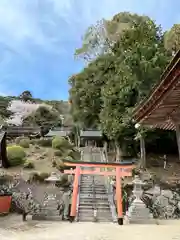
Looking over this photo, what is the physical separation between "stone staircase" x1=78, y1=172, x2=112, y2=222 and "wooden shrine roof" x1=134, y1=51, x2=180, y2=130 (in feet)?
28.2

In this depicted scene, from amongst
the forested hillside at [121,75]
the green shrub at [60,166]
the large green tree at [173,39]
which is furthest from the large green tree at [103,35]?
the green shrub at [60,166]

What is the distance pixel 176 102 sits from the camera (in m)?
5.43

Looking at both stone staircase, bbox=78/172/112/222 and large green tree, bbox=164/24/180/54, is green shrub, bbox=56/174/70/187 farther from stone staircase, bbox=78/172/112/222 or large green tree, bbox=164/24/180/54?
large green tree, bbox=164/24/180/54

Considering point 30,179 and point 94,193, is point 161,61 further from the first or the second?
point 30,179

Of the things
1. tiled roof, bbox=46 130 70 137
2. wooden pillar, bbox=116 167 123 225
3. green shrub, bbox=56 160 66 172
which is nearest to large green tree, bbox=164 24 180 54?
wooden pillar, bbox=116 167 123 225

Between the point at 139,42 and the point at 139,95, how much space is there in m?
5.51

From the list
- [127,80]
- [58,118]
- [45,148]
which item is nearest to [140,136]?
[127,80]

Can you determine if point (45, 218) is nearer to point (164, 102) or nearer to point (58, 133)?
point (164, 102)

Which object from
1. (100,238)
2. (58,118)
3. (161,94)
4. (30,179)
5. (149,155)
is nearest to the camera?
(161,94)

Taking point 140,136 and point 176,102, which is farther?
point 140,136

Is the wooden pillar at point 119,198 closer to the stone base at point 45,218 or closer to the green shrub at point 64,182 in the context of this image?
the stone base at point 45,218

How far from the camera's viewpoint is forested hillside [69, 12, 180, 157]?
942 inches

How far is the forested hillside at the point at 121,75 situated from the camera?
78.5 feet

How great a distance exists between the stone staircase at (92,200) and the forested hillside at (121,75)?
463 cm
